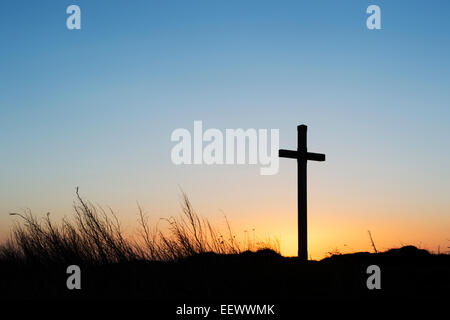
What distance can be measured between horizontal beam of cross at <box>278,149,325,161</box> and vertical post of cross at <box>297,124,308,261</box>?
0.20 feet

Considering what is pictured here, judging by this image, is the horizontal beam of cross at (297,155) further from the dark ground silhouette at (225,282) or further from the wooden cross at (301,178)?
the dark ground silhouette at (225,282)

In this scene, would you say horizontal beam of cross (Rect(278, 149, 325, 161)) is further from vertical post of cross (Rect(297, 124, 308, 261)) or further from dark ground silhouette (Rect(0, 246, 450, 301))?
dark ground silhouette (Rect(0, 246, 450, 301))

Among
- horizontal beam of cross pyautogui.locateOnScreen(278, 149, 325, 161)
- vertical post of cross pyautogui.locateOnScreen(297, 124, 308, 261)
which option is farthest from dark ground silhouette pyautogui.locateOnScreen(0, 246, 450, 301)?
horizontal beam of cross pyautogui.locateOnScreen(278, 149, 325, 161)

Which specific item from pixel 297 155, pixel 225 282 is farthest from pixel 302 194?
pixel 225 282

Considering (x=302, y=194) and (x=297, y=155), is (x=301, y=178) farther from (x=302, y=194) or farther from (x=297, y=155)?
(x=297, y=155)

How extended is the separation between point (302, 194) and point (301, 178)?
0.30m

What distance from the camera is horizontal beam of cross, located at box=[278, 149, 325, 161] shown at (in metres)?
9.44

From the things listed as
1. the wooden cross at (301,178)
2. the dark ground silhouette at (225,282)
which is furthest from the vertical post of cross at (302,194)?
the dark ground silhouette at (225,282)

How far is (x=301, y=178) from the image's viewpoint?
374 inches

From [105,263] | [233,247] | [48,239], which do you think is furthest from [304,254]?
[48,239]

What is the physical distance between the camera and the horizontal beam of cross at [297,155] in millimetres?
9441
